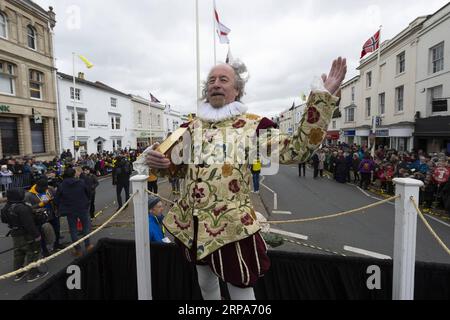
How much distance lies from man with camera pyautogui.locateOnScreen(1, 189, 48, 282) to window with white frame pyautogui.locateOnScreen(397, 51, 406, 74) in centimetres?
1977

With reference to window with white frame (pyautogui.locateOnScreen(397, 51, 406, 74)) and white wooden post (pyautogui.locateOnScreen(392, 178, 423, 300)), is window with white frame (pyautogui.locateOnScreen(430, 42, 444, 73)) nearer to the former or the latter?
window with white frame (pyautogui.locateOnScreen(397, 51, 406, 74))

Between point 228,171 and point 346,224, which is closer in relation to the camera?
point 228,171

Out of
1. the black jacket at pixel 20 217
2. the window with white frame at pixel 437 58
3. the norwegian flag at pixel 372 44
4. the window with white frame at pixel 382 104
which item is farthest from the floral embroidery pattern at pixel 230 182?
the window with white frame at pixel 382 104

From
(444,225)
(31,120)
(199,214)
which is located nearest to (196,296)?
(199,214)

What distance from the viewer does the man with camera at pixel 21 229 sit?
374 cm

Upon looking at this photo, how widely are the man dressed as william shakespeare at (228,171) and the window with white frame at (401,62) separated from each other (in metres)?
18.9

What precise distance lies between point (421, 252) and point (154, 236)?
451 centimetres

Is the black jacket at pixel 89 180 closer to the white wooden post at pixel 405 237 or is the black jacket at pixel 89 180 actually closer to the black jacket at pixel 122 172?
the black jacket at pixel 122 172

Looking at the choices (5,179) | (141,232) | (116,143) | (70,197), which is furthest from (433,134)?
(116,143)

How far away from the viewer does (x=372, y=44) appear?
43.3ft

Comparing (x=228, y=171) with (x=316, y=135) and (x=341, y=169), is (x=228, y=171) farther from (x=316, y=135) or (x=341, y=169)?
(x=341, y=169)

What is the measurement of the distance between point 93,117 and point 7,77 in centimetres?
726
